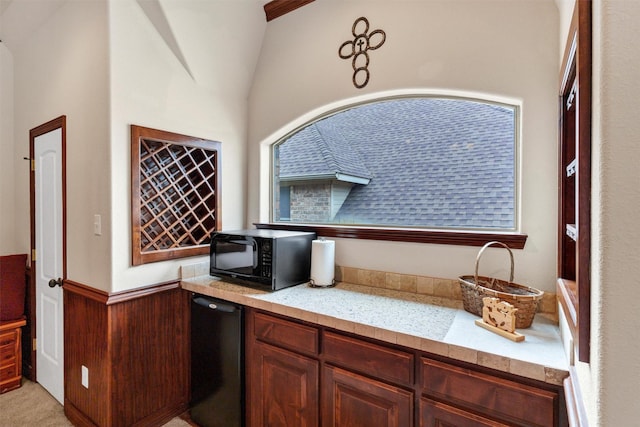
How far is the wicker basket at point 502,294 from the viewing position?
135cm

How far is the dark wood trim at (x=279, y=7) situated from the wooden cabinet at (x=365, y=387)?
2.18 m

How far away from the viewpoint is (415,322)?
144cm

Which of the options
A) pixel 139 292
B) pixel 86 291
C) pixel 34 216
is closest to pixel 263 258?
pixel 139 292

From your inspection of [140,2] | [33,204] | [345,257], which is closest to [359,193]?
[345,257]

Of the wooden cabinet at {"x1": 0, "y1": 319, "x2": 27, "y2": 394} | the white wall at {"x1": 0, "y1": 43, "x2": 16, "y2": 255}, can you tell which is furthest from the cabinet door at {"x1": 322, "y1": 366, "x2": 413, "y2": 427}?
the white wall at {"x1": 0, "y1": 43, "x2": 16, "y2": 255}

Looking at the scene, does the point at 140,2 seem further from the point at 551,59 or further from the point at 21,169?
the point at 551,59

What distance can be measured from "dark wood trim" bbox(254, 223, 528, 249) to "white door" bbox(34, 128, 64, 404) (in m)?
1.71

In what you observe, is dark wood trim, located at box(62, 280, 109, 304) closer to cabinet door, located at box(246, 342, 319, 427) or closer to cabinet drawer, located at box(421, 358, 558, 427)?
cabinet door, located at box(246, 342, 319, 427)

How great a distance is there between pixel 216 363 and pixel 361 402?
1.00 m

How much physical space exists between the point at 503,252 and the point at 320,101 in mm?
1512

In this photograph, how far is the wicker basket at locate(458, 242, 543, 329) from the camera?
135 cm

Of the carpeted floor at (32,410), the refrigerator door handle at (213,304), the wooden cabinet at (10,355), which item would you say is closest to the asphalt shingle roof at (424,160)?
the refrigerator door handle at (213,304)

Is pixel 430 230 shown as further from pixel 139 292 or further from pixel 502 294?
pixel 139 292

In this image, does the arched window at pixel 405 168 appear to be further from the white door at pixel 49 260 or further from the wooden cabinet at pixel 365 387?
the white door at pixel 49 260
